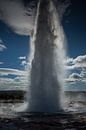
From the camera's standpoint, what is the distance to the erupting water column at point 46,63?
4012 cm

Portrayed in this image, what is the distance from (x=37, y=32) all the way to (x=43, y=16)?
2277 millimetres

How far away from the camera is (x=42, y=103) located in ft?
131

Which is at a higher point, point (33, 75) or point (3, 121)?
point (33, 75)

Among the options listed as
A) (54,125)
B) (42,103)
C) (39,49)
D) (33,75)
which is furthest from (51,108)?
(54,125)

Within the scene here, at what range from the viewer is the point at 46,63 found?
42.4m

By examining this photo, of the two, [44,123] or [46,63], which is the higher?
[46,63]

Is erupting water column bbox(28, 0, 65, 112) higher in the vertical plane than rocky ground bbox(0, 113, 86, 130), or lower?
higher

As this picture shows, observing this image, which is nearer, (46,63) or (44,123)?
(44,123)

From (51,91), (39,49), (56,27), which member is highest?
(56,27)

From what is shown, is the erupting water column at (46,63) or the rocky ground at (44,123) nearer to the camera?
the rocky ground at (44,123)

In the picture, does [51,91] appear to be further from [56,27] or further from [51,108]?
[56,27]

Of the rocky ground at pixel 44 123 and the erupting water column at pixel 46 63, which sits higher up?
the erupting water column at pixel 46 63

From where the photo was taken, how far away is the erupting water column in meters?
40.1

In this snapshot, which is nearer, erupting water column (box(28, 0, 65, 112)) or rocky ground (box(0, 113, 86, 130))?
rocky ground (box(0, 113, 86, 130))
